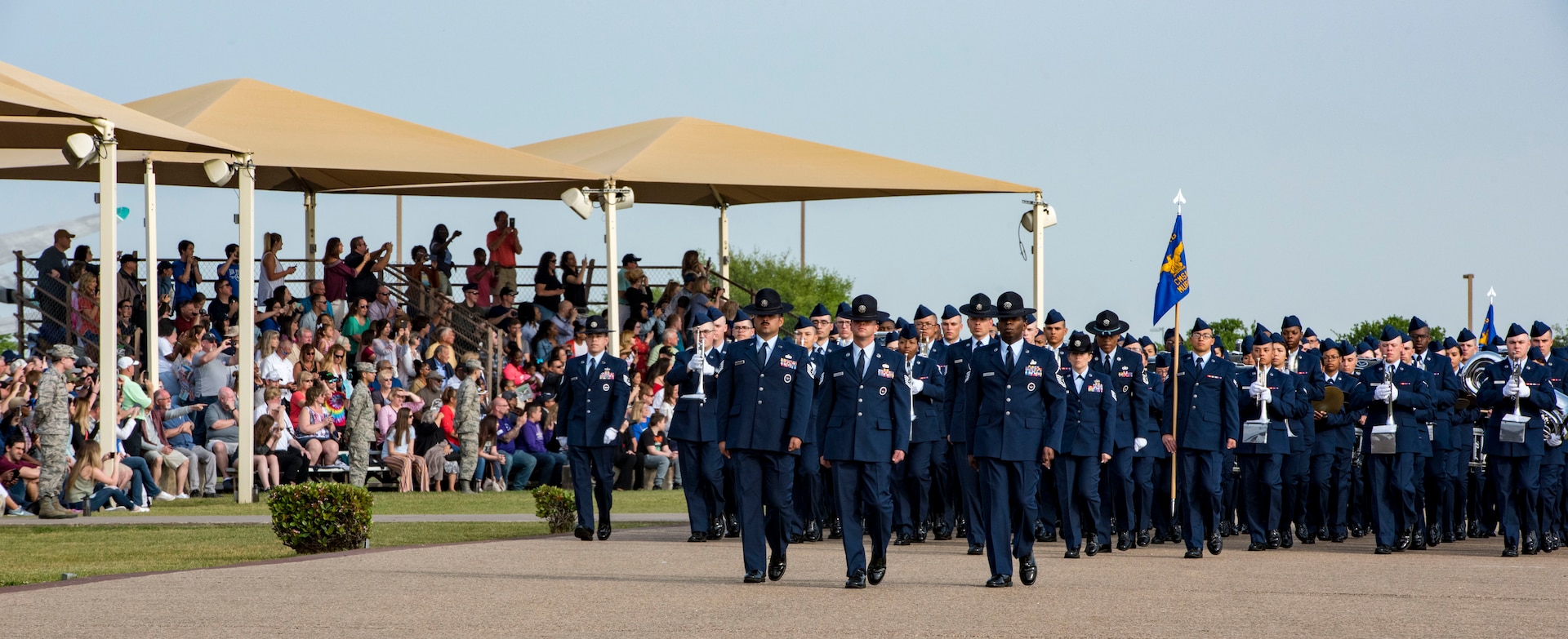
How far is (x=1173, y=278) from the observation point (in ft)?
55.6

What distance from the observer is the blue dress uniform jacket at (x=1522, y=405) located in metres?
14.9

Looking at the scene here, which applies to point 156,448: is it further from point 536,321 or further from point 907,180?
point 907,180

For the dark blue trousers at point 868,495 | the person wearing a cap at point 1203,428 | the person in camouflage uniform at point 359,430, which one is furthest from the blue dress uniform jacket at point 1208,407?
the person in camouflage uniform at point 359,430

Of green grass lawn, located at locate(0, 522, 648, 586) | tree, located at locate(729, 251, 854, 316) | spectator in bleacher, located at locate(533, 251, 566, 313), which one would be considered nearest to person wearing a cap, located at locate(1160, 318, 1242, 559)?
green grass lawn, located at locate(0, 522, 648, 586)

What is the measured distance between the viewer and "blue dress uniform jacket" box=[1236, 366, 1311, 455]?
51.4ft

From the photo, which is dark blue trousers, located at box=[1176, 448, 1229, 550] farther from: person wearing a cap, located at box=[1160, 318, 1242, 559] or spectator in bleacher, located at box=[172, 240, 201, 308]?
spectator in bleacher, located at box=[172, 240, 201, 308]

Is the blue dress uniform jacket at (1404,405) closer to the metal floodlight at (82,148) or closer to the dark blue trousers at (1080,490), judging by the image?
the dark blue trousers at (1080,490)

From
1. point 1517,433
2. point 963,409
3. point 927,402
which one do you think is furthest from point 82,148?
point 1517,433

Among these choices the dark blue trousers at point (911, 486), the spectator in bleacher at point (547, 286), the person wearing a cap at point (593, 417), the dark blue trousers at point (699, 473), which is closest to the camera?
the dark blue trousers at point (699, 473)

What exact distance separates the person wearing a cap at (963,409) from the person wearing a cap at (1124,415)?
1.58 metres

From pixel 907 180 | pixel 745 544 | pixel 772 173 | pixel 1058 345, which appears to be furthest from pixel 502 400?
pixel 745 544

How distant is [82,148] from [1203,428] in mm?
10681

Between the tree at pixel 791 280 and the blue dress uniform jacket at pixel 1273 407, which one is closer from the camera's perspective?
the blue dress uniform jacket at pixel 1273 407

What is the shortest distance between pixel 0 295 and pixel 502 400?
22.9ft
